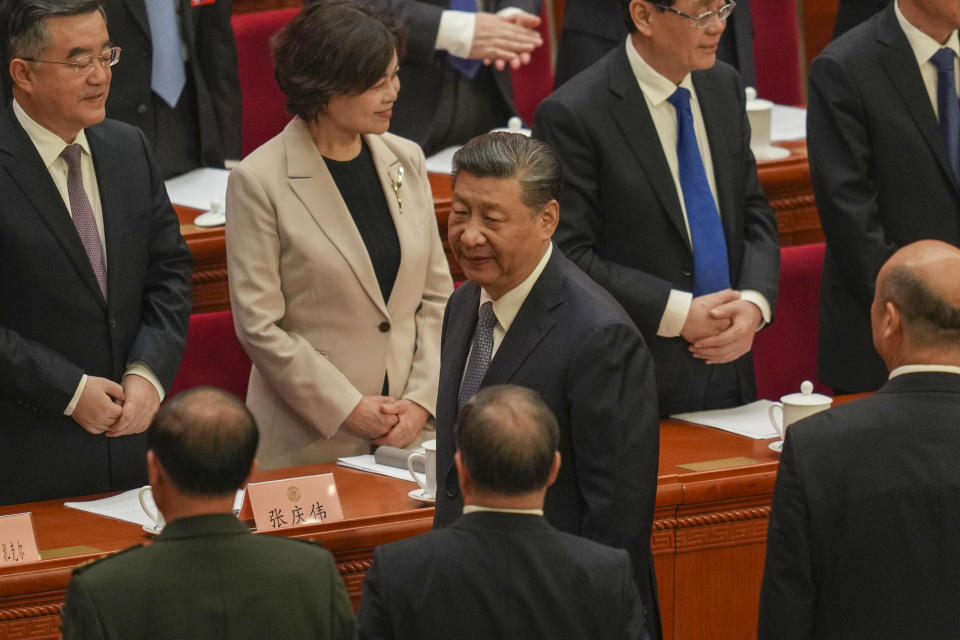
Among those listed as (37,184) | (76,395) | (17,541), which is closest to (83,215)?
(37,184)

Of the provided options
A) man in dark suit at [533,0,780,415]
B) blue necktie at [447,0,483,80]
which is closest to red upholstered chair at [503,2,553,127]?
blue necktie at [447,0,483,80]

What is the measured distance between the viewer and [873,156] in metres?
3.86

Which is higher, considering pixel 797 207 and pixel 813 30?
pixel 813 30

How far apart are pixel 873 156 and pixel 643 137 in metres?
0.64

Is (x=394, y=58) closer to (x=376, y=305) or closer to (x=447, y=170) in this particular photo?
(x=376, y=305)

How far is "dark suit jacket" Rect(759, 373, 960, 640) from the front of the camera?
91.9 inches

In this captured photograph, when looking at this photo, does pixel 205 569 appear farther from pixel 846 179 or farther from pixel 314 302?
pixel 846 179

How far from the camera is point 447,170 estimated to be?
4.67 meters

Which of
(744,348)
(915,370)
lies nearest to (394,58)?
(744,348)

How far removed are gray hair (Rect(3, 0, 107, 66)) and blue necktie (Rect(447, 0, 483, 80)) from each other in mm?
1593

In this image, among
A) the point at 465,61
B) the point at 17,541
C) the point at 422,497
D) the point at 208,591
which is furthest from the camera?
the point at 465,61

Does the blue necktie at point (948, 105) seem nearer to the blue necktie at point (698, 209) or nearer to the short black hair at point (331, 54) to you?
the blue necktie at point (698, 209)

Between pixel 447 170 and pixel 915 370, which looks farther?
pixel 447 170

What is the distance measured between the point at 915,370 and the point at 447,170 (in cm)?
248
